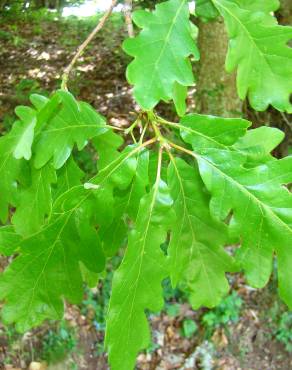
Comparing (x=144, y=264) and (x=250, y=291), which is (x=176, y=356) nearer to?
(x=250, y=291)

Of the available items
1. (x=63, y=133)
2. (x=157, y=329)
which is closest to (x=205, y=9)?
(x=63, y=133)

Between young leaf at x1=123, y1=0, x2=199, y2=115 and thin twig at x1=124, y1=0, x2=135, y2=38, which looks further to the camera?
thin twig at x1=124, y1=0, x2=135, y2=38

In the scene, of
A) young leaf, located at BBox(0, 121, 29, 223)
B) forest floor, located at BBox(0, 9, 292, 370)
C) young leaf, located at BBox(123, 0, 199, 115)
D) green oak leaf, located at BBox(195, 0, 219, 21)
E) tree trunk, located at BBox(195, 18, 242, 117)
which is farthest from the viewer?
tree trunk, located at BBox(195, 18, 242, 117)

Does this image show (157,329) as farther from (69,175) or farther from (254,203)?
(254,203)

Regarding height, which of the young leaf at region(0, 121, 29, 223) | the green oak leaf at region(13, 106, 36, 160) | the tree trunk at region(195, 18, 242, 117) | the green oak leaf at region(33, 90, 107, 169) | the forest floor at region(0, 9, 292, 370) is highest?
the green oak leaf at region(13, 106, 36, 160)

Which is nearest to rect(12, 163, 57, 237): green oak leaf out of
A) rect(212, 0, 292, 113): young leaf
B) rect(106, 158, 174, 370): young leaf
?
rect(106, 158, 174, 370): young leaf

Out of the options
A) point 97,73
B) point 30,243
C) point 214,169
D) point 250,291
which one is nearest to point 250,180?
point 214,169

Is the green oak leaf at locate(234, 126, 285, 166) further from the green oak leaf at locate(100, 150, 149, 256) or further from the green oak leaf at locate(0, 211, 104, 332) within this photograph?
the green oak leaf at locate(0, 211, 104, 332)

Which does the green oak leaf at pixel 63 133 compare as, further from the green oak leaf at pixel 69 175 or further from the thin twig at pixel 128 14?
the thin twig at pixel 128 14
